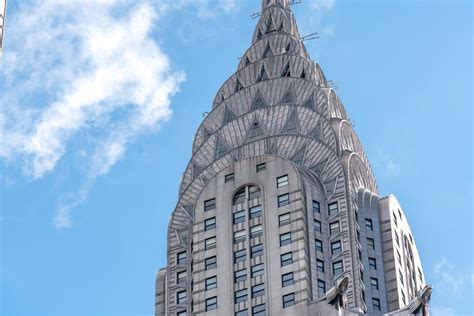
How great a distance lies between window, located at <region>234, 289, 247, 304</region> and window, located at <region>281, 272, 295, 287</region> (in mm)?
4369

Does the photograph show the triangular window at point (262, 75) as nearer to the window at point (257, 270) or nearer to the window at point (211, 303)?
the window at point (257, 270)

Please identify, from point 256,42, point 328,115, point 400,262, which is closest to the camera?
point 400,262

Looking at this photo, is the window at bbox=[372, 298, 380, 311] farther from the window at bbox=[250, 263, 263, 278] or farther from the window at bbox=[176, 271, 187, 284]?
the window at bbox=[176, 271, 187, 284]

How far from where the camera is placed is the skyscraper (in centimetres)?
13738

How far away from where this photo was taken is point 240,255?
465ft

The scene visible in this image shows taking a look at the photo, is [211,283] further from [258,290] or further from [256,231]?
[256,231]

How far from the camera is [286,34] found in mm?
173625

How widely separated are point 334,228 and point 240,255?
35.5ft

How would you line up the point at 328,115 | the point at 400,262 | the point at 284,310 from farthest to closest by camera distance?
1. the point at 328,115
2. the point at 400,262
3. the point at 284,310

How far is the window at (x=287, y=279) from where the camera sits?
136375 mm

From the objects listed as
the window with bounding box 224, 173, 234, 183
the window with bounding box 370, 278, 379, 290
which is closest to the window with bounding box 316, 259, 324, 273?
the window with bounding box 370, 278, 379, 290

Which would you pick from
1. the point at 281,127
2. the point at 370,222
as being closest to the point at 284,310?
the point at 370,222

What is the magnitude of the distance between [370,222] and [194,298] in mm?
21762

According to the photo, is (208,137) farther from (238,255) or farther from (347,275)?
(347,275)
